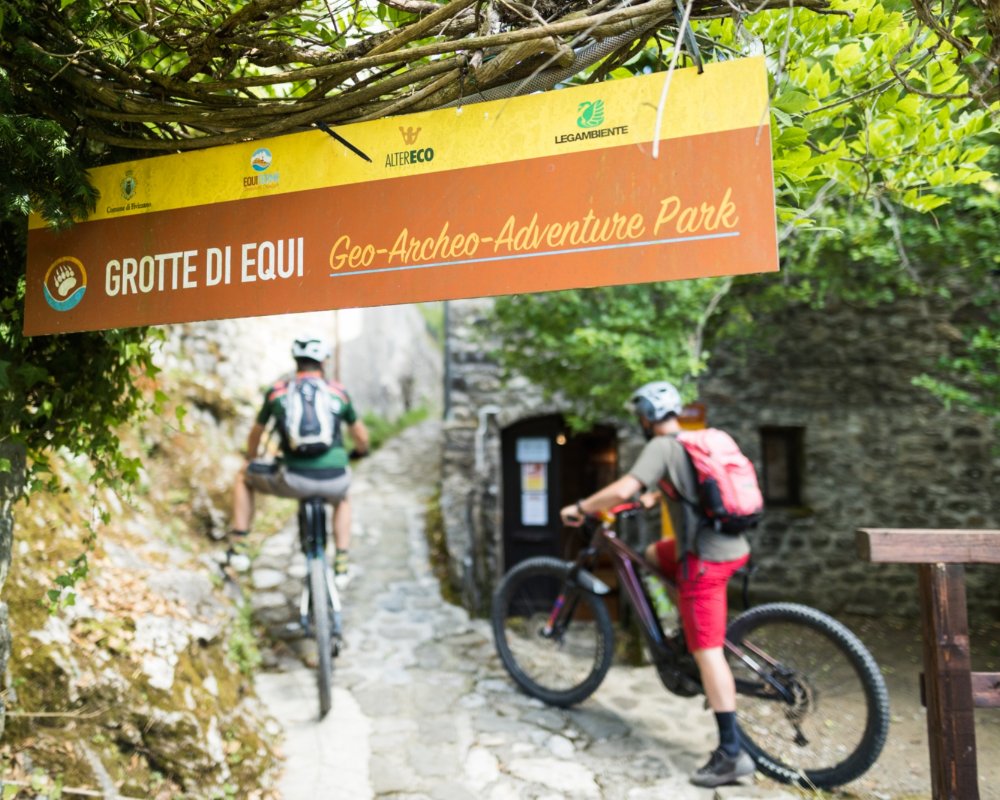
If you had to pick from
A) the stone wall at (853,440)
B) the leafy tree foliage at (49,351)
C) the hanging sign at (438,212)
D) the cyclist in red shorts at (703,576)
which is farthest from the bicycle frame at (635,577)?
the stone wall at (853,440)

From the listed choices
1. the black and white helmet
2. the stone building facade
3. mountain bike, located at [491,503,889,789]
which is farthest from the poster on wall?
the black and white helmet

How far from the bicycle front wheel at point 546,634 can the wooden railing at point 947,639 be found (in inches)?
64.3

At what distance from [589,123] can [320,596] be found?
109 inches

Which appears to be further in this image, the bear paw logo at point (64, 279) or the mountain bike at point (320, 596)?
the mountain bike at point (320, 596)

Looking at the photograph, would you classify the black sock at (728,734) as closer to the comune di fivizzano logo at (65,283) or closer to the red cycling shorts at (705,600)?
the red cycling shorts at (705,600)

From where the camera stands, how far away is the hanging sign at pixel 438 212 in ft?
4.49

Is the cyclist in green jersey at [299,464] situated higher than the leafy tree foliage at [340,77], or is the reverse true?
the leafy tree foliage at [340,77]

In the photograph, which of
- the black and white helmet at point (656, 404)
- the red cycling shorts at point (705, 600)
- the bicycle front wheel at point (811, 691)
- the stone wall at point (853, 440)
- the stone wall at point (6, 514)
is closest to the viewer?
the stone wall at point (6, 514)

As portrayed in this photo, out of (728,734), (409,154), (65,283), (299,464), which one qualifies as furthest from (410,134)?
(728,734)

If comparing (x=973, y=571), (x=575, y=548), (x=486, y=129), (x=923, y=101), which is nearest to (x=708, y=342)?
(x=575, y=548)

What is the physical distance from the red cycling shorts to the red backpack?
19 centimetres

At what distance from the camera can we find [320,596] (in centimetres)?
346

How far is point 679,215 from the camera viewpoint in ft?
4.52

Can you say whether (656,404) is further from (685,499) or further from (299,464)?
(299,464)
